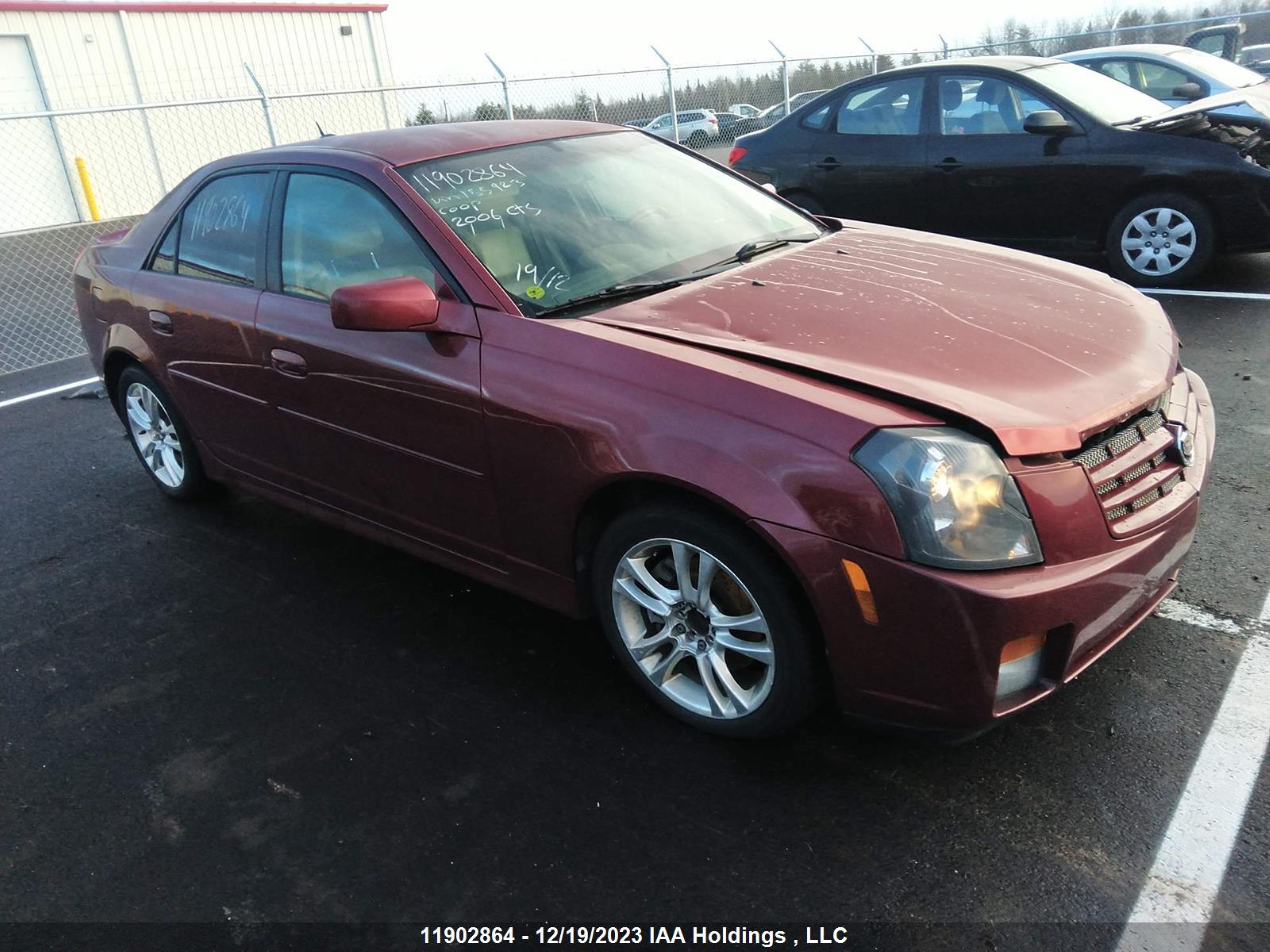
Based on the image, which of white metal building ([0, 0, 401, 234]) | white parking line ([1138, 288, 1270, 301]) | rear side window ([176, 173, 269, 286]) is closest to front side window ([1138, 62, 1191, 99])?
white parking line ([1138, 288, 1270, 301])

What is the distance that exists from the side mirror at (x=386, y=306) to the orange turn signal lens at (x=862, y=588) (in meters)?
1.46

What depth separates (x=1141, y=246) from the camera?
6965 millimetres

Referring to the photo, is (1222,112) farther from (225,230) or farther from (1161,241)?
(225,230)

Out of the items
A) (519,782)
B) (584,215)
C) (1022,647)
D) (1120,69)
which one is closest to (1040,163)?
(1120,69)

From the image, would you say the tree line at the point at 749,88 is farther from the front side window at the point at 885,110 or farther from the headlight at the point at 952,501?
the headlight at the point at 952,501

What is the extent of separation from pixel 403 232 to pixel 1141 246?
5606 millimetres

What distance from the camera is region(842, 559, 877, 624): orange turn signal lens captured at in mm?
2344

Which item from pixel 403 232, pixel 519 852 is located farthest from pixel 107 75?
pixel 519 852

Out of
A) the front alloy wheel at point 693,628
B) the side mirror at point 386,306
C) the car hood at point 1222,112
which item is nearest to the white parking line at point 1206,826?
the front alloy wheel at point 693,628

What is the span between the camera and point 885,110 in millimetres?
7875

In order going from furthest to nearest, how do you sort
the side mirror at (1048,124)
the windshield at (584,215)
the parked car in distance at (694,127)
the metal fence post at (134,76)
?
1. the metal fence post at (134,76)
2. the parked car in distance at (694,127)
3. the side mirror at (1048,124)
4. the windshield at (584,215)

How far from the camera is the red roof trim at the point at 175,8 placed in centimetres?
1827

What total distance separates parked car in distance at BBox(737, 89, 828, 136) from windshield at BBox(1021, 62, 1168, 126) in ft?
29.0

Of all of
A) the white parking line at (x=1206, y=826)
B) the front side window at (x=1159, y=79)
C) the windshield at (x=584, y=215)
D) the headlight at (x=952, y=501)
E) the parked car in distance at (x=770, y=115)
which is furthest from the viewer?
the parked car in distance at (x=770, y=115)
